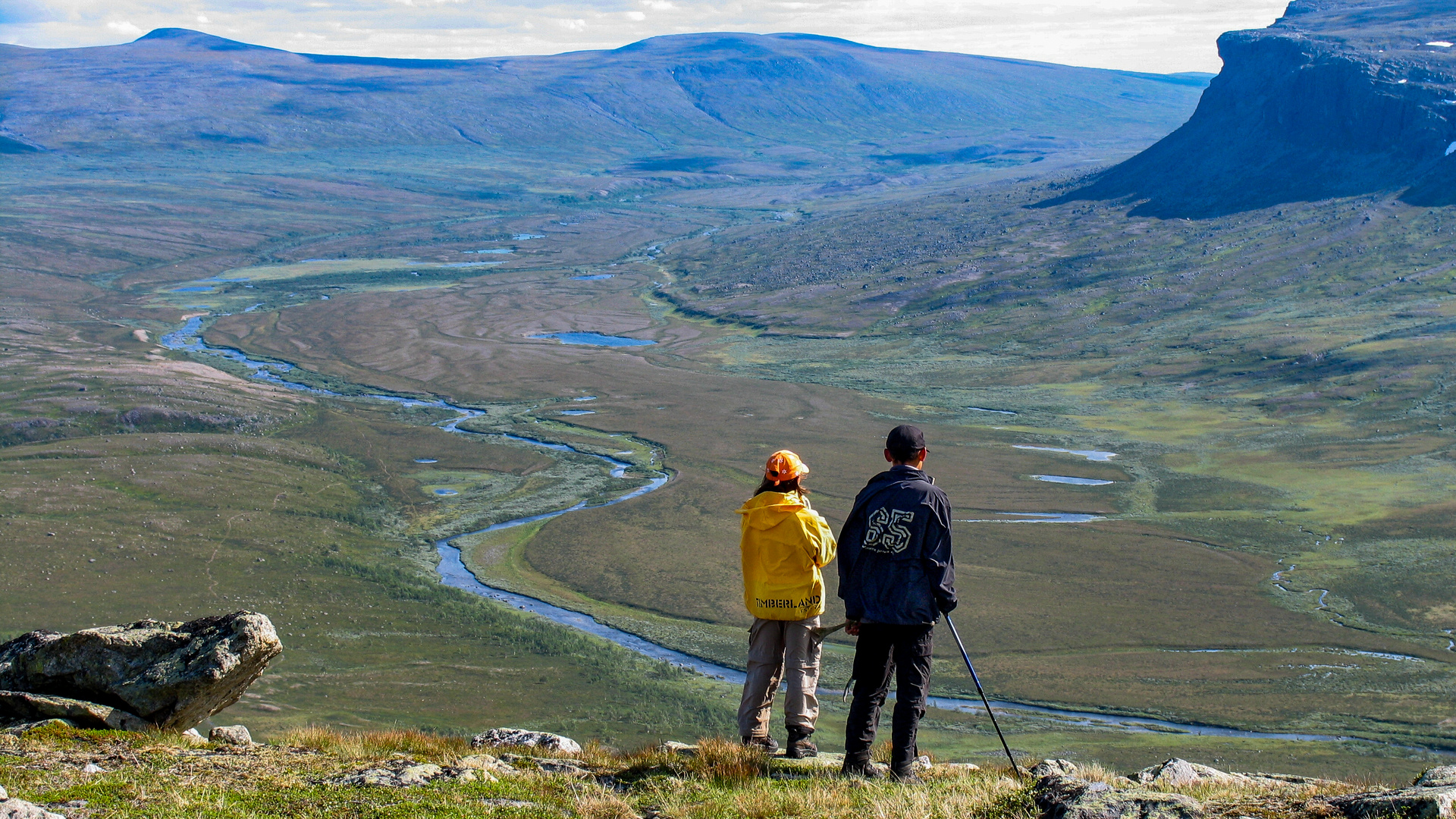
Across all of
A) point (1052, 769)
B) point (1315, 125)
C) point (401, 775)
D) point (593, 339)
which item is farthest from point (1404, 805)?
point (1315, 125)

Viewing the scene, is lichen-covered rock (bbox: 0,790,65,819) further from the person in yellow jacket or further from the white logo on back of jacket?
the white logo on back of jacket

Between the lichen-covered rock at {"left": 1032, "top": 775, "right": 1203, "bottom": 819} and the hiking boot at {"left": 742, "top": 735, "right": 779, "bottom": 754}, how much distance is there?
2546 millimetres

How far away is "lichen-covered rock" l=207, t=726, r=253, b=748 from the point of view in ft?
33.1

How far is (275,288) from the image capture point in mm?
116625

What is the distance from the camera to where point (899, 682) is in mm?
8969

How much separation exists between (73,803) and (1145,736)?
25578 millimetres

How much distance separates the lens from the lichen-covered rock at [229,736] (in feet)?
33.1

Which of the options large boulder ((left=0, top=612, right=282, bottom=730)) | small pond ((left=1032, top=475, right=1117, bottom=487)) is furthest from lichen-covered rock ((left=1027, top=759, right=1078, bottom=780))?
small pond ((left=1032, top=475, right=1117, bottom=487))

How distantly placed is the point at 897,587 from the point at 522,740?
218 inches

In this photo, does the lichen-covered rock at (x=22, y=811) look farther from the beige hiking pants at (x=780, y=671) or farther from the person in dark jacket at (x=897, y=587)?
the person in dark jacket at (x=897, y=587)

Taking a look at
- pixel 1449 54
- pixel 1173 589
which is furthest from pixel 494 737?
pixel 1449 54

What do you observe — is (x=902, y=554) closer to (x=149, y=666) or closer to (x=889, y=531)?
(x=889, y=531)

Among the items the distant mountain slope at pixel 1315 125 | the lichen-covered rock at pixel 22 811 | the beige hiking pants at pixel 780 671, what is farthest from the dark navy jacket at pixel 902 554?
the distant mountain slope at pixel 1315 125

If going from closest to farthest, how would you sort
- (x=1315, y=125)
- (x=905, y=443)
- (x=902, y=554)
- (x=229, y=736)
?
(x=902, y=554) < (x=905, y=443) < (x=229, y=736) < (x=1315, y=125)
